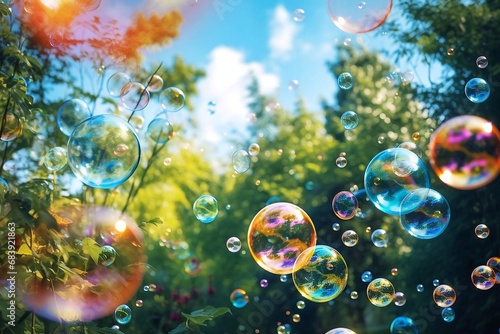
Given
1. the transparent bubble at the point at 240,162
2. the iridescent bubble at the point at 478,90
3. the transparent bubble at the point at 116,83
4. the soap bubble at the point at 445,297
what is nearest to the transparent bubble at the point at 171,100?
the transparent bubble at the point at 116,83

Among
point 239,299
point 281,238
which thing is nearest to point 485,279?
point 281,238

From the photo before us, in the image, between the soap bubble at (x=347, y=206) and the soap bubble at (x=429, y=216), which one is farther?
the soap bubble at (x=347, y=206)

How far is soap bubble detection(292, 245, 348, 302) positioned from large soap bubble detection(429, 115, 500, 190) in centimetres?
168

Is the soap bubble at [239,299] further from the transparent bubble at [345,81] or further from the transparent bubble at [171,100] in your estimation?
the transparent bubble at [345,81]

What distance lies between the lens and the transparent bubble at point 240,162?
6.84 meters

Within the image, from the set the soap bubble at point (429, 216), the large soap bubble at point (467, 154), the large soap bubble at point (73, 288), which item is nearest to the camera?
the large soap bubble at point (73, 288)

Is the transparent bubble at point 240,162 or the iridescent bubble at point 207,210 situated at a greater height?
the transparent bubble at point 240,162

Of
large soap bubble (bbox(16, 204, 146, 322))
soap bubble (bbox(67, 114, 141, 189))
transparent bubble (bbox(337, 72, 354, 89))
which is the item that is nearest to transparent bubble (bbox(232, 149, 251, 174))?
transparent bubble (bbox(337, 72, 354, 89))

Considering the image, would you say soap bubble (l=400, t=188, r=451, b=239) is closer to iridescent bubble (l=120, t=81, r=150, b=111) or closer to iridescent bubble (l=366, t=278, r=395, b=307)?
iridescent bubble (l=366, t=278, r=395, b=307)

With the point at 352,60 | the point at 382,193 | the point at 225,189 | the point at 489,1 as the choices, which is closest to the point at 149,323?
the point at 382,193

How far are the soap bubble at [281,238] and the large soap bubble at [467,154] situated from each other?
176 cm

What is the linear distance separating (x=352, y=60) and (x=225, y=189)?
358 inches

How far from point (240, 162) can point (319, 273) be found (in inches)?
95.2

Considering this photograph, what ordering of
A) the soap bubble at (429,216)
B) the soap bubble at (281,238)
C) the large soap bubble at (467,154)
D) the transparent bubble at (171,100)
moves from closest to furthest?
the soap bubble at (281,238) → the large soap bubble at (467,154) → the soap bubble at (429,216) → the transparent bubble at (171,100)
